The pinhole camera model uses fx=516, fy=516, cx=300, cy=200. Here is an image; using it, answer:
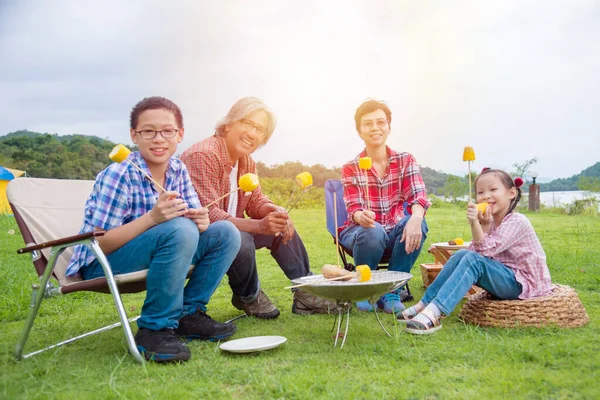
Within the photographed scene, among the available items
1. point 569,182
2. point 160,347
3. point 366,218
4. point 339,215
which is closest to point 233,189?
point 366,218

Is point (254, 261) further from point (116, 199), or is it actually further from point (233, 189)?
point (116, 199)

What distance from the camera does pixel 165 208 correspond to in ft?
7.85

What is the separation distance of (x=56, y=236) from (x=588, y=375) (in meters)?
2.67

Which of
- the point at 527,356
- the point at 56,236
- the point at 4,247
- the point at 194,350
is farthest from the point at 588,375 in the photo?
the point at 4,247

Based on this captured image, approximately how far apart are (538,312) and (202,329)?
5.97 ft

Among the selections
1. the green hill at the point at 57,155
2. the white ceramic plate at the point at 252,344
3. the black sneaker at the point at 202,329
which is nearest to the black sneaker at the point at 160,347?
the white ceramic plate at the point at 252,344

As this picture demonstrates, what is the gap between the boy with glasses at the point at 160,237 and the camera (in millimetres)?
2418

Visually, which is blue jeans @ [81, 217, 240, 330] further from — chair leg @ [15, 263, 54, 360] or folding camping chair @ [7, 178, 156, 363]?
chair leg @ [15, 263, 54, 360]

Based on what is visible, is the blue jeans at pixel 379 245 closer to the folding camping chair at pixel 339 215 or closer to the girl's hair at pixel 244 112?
the folding camping chair at pixel 339 215

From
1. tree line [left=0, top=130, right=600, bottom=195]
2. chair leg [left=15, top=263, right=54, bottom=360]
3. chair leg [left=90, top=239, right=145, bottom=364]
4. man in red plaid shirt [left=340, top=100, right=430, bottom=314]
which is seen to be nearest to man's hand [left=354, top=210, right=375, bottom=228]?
man in red plaid shirt [left=340, top=100, right=430, bottom=314]

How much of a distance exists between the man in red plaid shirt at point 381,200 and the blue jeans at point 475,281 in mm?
500

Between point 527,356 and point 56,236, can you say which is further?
point 56,236

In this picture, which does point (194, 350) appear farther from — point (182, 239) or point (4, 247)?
point (4, 247)

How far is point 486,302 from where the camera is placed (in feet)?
9.57
